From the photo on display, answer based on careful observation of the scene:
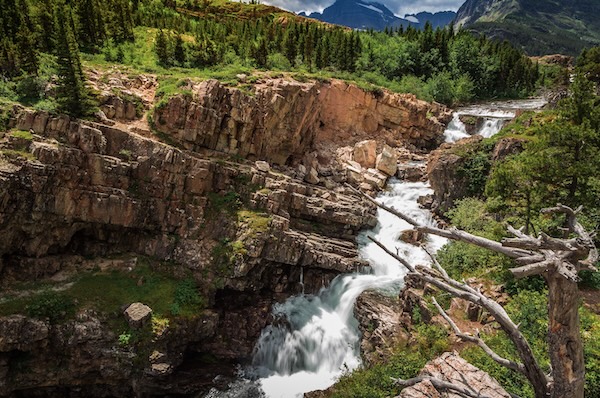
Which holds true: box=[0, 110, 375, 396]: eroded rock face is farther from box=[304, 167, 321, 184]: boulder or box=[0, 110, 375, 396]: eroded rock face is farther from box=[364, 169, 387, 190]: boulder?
box=[364, 169, 387, 190]: boulder

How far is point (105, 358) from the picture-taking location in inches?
632

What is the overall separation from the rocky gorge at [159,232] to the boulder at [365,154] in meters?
6.33

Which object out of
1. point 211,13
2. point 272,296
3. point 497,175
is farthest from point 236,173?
point 211,13

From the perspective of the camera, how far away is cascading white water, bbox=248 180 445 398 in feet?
57.3

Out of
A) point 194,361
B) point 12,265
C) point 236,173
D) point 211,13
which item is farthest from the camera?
point 211,13

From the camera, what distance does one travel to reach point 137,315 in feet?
54.4

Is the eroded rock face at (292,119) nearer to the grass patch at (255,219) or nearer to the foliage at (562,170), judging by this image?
the grass patch at (255,219)

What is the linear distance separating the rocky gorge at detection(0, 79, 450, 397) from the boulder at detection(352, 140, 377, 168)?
6326mm

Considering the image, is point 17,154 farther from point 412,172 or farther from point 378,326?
point 412,172

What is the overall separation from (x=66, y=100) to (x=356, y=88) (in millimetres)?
26441

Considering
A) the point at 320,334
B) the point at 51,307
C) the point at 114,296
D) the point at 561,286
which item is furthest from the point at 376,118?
the point at 561,286

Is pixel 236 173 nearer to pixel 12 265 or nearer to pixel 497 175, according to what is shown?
pixel 12 265

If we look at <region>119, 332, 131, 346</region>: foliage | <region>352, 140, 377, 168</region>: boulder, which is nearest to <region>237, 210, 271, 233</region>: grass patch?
<region>119, 332, 131, 346</region>: foliage

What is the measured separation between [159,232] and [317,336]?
10.9 meters
